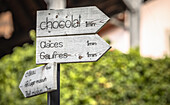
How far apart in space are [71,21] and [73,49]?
206 millimetres

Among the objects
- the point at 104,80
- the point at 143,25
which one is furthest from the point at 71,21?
the point at 143,25

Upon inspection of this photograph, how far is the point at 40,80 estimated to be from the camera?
199cm

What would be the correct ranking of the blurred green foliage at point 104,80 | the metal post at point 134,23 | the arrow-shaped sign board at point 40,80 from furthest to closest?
the metal post at point 134,23, the blurred green foliage at point 104,80, the arrow-shaped sign board at point 40,80

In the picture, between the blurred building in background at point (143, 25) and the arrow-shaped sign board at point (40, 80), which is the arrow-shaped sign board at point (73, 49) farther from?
the blurred building in background at point (143, 25)

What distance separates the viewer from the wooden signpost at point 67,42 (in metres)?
1.96

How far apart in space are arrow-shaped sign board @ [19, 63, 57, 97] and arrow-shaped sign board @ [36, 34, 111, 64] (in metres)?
0.07

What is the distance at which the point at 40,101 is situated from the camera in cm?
358

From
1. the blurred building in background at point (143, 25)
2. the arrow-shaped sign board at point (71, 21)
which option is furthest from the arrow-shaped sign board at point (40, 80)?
the blurred building in background at point (143, 25)

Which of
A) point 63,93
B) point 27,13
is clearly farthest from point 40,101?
point 27,13

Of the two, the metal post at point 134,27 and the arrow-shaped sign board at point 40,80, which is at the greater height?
the metal post at point 134,27

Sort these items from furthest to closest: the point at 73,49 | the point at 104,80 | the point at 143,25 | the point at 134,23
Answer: the point at 143,25 → the point at 134,23 → the point at 104,80 → the point at 73,49

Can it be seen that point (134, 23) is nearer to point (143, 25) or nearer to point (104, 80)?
point (143, 25)

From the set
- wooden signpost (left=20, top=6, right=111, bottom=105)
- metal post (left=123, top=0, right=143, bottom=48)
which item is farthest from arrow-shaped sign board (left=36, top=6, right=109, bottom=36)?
metal post (left=123, top=0, right=143, bottom=48)

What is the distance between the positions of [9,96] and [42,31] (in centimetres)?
226
